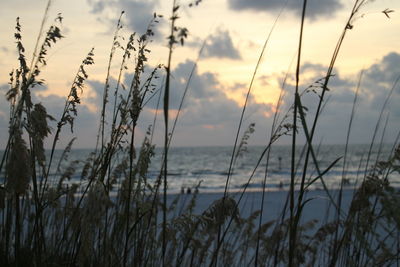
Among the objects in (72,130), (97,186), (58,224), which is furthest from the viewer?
(58,224)

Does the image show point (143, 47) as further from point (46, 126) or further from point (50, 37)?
point (46, 126)

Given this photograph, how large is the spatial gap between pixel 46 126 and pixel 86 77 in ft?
1.10

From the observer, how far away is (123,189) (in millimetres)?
2699

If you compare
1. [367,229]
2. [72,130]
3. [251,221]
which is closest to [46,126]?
[72,130]

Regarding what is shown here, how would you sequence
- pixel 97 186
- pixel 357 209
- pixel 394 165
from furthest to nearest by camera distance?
pixel 357 209, pixel 394 165, pixel 97 186

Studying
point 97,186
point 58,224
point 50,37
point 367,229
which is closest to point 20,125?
point 97,186

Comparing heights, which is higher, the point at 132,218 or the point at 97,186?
the point at 97,186

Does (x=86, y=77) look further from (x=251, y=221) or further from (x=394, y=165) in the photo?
(x=251, y=221)

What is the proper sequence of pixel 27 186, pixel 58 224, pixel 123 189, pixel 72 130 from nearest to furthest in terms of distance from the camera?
1. pixel 27 186
2. pixel 72 130
3. pixel 123 189
4. pixel 58 224

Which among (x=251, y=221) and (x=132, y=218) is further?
(x=251, y=221)

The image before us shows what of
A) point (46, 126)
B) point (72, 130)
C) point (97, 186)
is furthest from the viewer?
point (72, 130)

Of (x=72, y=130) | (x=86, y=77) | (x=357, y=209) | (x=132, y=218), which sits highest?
(x=86, y=77)

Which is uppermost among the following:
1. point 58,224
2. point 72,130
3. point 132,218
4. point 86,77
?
point 86,77

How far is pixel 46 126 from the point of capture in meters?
1.66
